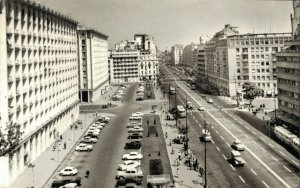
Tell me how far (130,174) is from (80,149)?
1965cm

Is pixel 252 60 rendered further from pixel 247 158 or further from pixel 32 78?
pixel 32 78

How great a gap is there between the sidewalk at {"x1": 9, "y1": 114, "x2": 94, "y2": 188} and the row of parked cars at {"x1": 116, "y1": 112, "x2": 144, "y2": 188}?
34.9 feet

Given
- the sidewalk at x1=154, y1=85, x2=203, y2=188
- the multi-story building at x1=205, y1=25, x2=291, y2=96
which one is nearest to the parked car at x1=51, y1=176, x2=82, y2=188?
the sidewalk at x1=154, y1=85, x2=203, y2=188

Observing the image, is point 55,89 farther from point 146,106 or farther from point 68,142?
point 146,106

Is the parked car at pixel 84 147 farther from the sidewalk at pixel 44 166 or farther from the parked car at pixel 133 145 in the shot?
the parked car at pixel 133 145

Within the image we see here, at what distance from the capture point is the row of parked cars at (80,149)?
1981 inches

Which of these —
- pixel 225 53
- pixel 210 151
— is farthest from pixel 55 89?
pixel 225 53

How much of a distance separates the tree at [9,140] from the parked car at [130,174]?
14.9 m

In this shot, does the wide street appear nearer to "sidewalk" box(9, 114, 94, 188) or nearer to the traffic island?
the traffic island

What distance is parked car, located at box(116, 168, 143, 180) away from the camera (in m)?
52.2

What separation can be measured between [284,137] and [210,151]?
13.9 m

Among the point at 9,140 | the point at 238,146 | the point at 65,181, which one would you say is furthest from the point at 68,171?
the point at 238,146

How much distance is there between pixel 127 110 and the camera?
119 metres

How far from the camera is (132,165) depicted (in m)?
56.7
